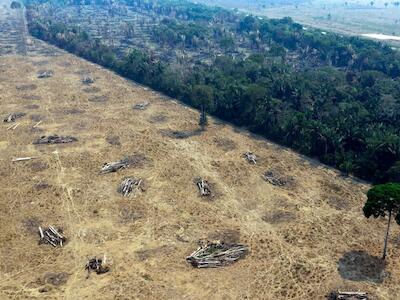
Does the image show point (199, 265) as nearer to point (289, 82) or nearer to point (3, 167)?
point (3, 167)

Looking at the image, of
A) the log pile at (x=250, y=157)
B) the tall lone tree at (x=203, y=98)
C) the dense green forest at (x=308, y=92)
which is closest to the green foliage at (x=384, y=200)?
the dense green forest at (x=308, y=92)

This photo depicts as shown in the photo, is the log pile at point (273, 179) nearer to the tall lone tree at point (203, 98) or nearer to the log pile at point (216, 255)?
the log pile at point (216, 255)

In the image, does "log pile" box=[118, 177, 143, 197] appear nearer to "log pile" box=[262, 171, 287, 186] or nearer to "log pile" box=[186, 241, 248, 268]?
"log pile" box=[186, 241, 248, 268]

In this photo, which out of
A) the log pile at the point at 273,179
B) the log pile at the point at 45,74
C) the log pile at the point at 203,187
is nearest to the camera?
the log pile at the point at 203,187

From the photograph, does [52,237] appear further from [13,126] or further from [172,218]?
[13,126]

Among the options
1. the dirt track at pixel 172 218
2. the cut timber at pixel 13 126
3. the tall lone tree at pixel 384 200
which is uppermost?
the tall lone tree at pixel 384 200

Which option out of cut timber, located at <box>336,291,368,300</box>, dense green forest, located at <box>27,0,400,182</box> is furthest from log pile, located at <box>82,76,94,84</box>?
cut timber, located at <box>336,291,368,300</box>

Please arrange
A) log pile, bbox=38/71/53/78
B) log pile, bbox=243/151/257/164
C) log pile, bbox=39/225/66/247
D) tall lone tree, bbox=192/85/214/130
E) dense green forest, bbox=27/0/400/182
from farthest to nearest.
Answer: log pile, bbox=38/71/53/78 → tall lone tree, bbox=192/85/214/130 → dense green forest, bbox=27/0/400/182 → log pile, bbox=243/151/257/164 → log pile, bbox=39/225/66/247
